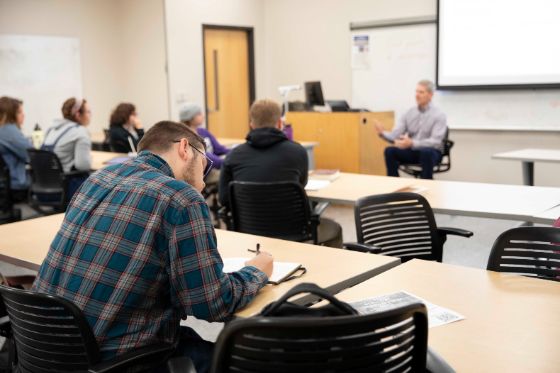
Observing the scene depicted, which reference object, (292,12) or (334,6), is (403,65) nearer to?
(334,6)

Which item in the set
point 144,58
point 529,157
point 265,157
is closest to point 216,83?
point 144,58

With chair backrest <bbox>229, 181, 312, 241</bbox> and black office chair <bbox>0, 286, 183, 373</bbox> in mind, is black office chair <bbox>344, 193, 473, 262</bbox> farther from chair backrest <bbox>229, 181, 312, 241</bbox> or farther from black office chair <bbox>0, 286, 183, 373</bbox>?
black office chair <bbox>0, 286, 183, 373</bbox>

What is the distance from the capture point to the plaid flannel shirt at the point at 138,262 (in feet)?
5.68

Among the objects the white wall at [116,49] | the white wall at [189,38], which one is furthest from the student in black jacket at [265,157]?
the white wall at [116,49]

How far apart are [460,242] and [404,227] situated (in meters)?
2.59

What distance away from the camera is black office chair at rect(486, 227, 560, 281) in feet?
7.63

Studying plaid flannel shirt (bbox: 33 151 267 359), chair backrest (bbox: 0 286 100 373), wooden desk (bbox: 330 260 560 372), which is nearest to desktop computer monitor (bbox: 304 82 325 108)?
wooden desk (bbox: 330 260 560 372)

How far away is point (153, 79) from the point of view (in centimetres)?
853

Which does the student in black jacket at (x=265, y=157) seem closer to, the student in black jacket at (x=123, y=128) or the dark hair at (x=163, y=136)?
the dark hair at (x=163, y=136)

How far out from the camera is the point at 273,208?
3.54m

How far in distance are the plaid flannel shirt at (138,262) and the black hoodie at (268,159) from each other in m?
1.88

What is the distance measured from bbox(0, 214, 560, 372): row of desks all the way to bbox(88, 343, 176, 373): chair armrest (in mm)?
252

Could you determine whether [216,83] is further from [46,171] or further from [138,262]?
[138,262]

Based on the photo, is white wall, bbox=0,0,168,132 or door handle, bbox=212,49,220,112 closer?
white wall, bbox=0,0,168,132
